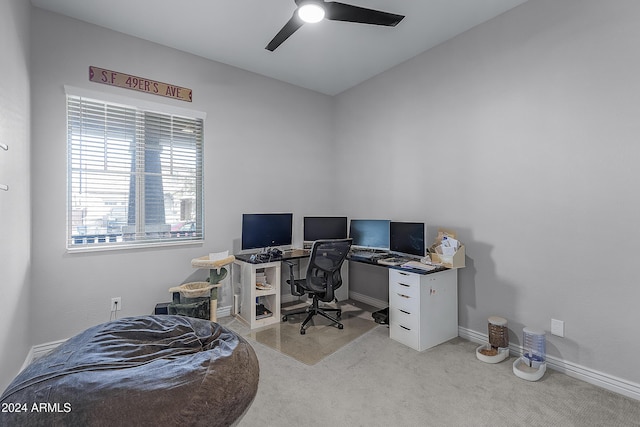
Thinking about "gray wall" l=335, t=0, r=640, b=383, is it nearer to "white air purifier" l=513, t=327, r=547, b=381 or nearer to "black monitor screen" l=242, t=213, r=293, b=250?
"white air purifier" l=513, t=327, r=547, b=381

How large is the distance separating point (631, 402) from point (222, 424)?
258cm

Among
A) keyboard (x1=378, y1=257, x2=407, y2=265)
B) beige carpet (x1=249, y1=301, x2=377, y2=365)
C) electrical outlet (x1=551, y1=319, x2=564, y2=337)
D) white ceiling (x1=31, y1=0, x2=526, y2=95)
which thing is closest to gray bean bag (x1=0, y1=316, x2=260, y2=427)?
beige carpet (x1=249, y1=301, x2=377, y2=365)

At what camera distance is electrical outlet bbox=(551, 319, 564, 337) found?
7.59 ft

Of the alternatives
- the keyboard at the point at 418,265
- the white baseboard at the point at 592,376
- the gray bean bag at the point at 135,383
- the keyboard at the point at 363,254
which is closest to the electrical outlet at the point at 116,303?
the gray bean bag at the point at 135,383

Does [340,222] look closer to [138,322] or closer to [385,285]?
[385,285]

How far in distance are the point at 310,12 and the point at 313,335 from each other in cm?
279

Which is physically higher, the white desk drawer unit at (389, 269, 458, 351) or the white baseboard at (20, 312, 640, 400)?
the white desk drawer unit at (389, 269, 458, 351)

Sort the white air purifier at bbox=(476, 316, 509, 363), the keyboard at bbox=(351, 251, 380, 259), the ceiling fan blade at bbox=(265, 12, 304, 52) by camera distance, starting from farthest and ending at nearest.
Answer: the keyboard at bbox=(351, 251, 380, 259) < the white air purifier at bbox=(476, 316, 509, 363) < the ceiling fan blade at bbox=(265, 12, 304, 52)

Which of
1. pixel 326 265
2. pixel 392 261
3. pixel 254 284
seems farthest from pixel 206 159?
pixel 392 261

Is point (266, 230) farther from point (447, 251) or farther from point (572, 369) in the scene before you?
point (572, 369)

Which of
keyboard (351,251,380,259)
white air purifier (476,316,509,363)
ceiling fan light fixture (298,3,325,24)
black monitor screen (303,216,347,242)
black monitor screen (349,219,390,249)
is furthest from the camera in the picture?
black monitor screen (303,216,347,242)

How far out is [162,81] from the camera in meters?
3.14

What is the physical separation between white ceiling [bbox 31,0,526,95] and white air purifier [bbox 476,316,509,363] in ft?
8.91

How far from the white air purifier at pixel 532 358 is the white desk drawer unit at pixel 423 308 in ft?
2.06
